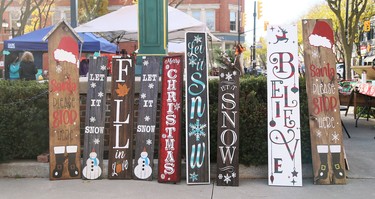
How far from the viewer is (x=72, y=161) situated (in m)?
5.18

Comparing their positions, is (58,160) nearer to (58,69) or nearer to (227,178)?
(58,69)

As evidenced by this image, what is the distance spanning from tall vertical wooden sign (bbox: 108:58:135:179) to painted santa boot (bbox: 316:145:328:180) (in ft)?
7.43

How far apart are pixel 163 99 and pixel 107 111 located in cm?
85

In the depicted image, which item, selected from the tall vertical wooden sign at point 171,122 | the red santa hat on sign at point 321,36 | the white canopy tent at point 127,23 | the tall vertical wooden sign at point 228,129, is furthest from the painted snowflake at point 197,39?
the white canopy tent at point 127,23

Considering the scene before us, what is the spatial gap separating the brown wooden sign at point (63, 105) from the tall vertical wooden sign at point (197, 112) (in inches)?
56.7

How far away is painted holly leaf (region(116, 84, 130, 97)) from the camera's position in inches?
→ 207

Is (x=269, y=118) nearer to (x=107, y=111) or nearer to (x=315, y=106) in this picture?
(x=315, y=106)

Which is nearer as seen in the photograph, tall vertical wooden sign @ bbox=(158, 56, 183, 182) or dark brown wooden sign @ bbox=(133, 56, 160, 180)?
tall vertical wooden sign @ bbox=(158, 56, 183, 182)

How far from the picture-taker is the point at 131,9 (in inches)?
385

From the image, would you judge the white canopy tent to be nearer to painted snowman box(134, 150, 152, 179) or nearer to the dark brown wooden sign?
the dark brown wooden sign

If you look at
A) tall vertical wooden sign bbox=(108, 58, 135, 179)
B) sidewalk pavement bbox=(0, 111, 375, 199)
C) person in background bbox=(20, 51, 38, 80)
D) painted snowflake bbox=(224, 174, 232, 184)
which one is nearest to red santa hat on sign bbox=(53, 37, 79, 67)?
tall vertical wooden sign bbox=(108, 58, 135, 179)

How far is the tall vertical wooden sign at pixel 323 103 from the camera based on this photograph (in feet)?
16.0

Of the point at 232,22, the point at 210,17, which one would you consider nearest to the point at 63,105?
the point at 210,17

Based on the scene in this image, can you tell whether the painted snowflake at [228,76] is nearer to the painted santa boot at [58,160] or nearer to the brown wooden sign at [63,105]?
the brown wooden sign at [63,105]
